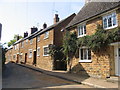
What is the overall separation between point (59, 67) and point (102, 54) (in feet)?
31.4

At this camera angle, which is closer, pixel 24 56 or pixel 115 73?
pixel 115 73

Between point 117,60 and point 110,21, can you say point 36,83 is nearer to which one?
point 117,60

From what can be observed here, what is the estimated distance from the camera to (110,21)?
11.3 meters

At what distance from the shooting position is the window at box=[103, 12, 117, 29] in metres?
11.0

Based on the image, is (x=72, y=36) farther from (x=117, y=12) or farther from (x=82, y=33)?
(x=117, y=12)

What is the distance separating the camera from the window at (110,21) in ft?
36.0

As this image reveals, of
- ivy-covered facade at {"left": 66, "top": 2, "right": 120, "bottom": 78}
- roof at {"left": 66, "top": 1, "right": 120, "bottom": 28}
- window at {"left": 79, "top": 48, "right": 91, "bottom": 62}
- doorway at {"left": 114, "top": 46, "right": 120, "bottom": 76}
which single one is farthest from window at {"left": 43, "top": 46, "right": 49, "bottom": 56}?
doorway at {"left": 114, "top": 46, "right": 120, "bottom": 76}

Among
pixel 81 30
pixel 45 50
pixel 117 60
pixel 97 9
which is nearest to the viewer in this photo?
pixel 117 60

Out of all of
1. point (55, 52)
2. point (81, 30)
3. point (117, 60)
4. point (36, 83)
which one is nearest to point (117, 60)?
point (117, 60)

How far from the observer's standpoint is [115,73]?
10.8 metres

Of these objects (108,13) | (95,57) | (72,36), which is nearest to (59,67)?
(72,36)

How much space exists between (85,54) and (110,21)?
418 cm

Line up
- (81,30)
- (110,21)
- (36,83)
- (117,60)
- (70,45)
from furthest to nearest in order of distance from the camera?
(70,45), (81,30), (110,21), (117,60), (36,83)

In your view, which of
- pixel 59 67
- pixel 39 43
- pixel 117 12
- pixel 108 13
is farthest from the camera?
pixel 39 43
